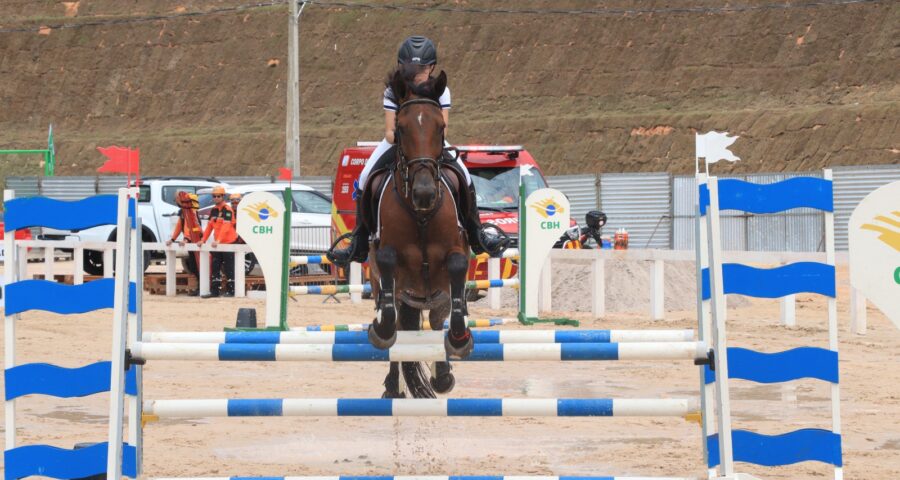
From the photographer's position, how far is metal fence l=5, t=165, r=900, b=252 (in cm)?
3462

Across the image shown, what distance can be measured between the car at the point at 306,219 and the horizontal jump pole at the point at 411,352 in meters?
16.9

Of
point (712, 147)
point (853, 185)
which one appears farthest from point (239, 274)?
point (853, 185)

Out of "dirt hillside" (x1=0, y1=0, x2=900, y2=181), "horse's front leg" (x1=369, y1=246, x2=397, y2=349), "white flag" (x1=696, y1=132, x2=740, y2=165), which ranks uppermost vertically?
"dirt hillside" (x1=0, y1=0, x2=900, y2=181)

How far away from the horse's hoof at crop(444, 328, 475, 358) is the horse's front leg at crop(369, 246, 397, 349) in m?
0.25

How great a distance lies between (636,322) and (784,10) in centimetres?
4663

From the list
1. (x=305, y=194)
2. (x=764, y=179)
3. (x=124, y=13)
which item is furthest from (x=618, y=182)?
(x=124, y=13)

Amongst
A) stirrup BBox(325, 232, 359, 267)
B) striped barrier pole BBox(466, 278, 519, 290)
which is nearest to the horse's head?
stirrup BBox(325, 232, 359, 267)

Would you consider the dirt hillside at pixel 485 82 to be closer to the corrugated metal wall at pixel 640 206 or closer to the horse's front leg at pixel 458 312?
the corrugated metal wall at pixel 640 206

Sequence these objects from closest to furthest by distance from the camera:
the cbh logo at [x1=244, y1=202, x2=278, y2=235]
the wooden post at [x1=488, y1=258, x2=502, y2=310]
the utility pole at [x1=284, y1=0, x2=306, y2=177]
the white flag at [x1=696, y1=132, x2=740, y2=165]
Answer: the white flag at [x1=696, y1=132, x2=740, y2=165]
the cbh logo at [x1=244, y1=202, x2=278, y2=235]
the wooden post at [x1=488, y1=258, x2=502, y2=310]
the utility pole at [x1=284, y1=0, x2=306, y2=177]

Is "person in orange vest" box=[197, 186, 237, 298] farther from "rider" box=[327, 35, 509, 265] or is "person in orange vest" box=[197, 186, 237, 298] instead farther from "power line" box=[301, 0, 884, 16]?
"power line" box=[301, 0, 884, 16]

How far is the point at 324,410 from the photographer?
621 cm

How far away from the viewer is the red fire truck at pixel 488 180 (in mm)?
20359

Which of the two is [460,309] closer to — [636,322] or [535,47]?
[636,322]

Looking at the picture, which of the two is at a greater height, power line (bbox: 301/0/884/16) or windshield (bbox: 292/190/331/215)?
power line (bbox: 301/0/884/16)
